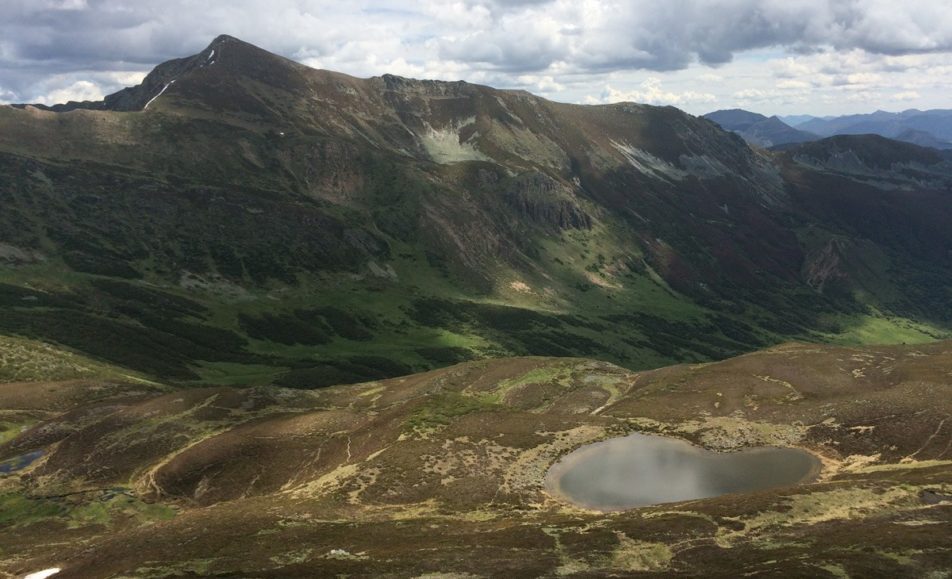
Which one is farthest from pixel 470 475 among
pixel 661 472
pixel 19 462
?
pixel 19 462

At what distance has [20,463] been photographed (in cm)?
8619

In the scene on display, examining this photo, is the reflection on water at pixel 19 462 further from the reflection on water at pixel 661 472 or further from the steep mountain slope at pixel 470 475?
the reflection on water at pixel 661 472

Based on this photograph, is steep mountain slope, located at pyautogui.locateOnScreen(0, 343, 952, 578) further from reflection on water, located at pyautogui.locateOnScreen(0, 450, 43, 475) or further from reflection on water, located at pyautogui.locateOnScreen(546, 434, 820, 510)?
reflection on water, located at pyautogui.locateOnScreen(546, 434, 820, 510)

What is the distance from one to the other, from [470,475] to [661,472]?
71.0 ft

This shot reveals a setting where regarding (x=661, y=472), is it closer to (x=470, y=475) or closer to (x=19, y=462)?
(x=470, y=475)

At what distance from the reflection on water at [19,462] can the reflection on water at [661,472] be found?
7284cm

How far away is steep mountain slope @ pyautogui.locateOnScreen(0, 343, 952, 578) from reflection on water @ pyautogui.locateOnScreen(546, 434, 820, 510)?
7.98 ft

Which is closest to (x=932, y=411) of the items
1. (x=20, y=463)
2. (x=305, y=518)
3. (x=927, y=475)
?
(x=927, y=475)

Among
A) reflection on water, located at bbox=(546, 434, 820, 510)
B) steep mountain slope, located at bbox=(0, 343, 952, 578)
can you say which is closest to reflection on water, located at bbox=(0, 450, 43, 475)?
steep mountain slope, located at bbox=(0, 343, 952, 578)

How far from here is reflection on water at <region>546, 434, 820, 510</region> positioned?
63.9 m

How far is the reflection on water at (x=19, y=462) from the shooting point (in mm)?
84588

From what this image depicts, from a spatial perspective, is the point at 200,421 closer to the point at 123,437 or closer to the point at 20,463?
the point at 123,437

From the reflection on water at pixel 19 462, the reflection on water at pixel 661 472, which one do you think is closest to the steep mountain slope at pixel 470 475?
the reflection on water at pixel 19 462

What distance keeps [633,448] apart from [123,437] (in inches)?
2881
